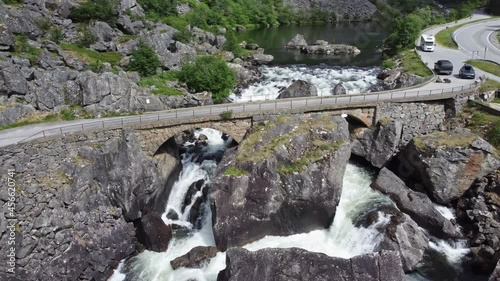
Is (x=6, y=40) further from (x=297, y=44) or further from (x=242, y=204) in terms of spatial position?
(x=297, y=44)

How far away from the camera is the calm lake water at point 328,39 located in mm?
82688

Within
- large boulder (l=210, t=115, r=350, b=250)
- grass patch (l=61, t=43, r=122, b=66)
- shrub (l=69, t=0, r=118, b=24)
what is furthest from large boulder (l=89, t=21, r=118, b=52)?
large boulder (l=210, t=115, r=350, b=250)

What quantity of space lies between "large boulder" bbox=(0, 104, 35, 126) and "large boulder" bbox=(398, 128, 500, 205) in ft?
131

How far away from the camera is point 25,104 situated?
44281 mm

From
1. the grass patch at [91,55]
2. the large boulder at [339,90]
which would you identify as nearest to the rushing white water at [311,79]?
the large boulder at [339,90]

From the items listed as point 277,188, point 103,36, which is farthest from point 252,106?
point 103,36

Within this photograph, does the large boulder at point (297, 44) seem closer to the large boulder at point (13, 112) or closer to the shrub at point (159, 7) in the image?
the shrub at point (159, 7)

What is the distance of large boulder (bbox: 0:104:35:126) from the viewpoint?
1618 inches

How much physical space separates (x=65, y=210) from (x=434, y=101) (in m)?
39.6

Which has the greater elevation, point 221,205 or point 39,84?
point 39,84

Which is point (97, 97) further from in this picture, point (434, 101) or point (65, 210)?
point (434, 101)

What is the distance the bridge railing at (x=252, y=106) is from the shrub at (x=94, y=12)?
3857cm

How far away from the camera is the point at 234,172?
36812mm

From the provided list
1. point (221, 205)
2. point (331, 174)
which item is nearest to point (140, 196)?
point (221, 205)
